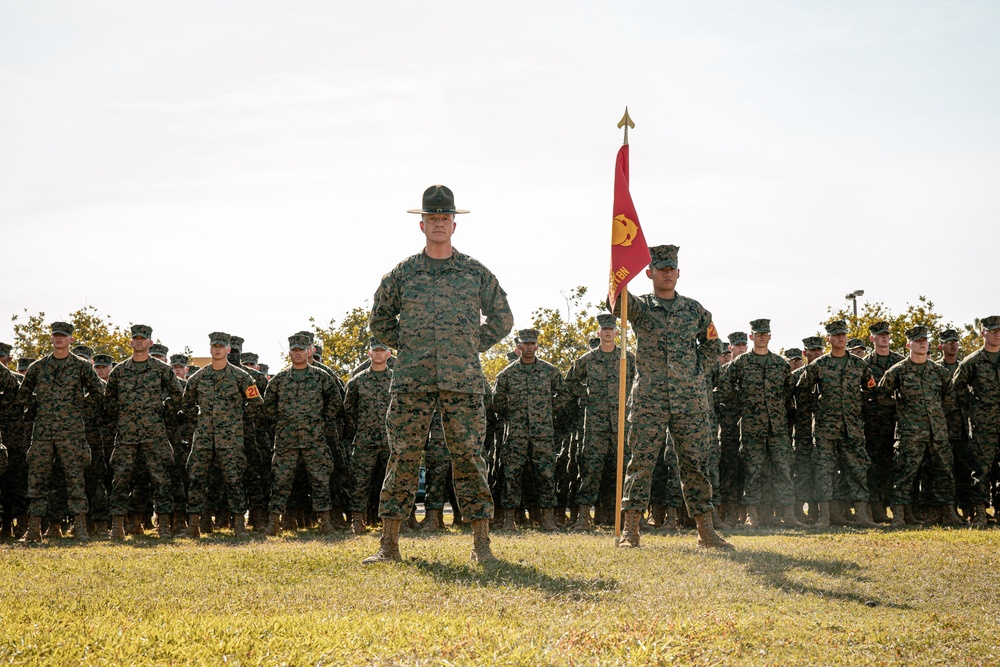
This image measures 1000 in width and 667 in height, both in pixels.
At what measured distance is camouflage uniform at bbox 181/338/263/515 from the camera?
36.4ft

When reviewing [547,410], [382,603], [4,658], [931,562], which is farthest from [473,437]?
[547,410]

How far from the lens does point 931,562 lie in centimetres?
739

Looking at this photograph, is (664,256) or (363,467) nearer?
(664,256)

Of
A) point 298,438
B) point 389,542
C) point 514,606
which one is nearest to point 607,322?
point 298,438

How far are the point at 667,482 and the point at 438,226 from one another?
6087mm

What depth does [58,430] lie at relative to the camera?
427 inches

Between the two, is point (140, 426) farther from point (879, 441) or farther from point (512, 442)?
point (879, 441)

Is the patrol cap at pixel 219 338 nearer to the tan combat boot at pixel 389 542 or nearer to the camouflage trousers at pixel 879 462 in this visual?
the tan combat boot at pixel 389 542

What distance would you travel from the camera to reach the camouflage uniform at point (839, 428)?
11641 millimetres

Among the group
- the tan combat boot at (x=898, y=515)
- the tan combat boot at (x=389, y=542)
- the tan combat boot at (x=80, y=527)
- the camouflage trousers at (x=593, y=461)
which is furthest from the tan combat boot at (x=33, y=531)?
the tan combat boot at (x=898, y=515)

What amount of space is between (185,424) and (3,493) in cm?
246

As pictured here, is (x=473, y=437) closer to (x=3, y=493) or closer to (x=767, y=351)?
(x=767, y=351)

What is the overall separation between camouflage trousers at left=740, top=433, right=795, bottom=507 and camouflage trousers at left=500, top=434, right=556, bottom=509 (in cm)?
266

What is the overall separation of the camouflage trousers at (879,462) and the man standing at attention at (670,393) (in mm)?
5466
